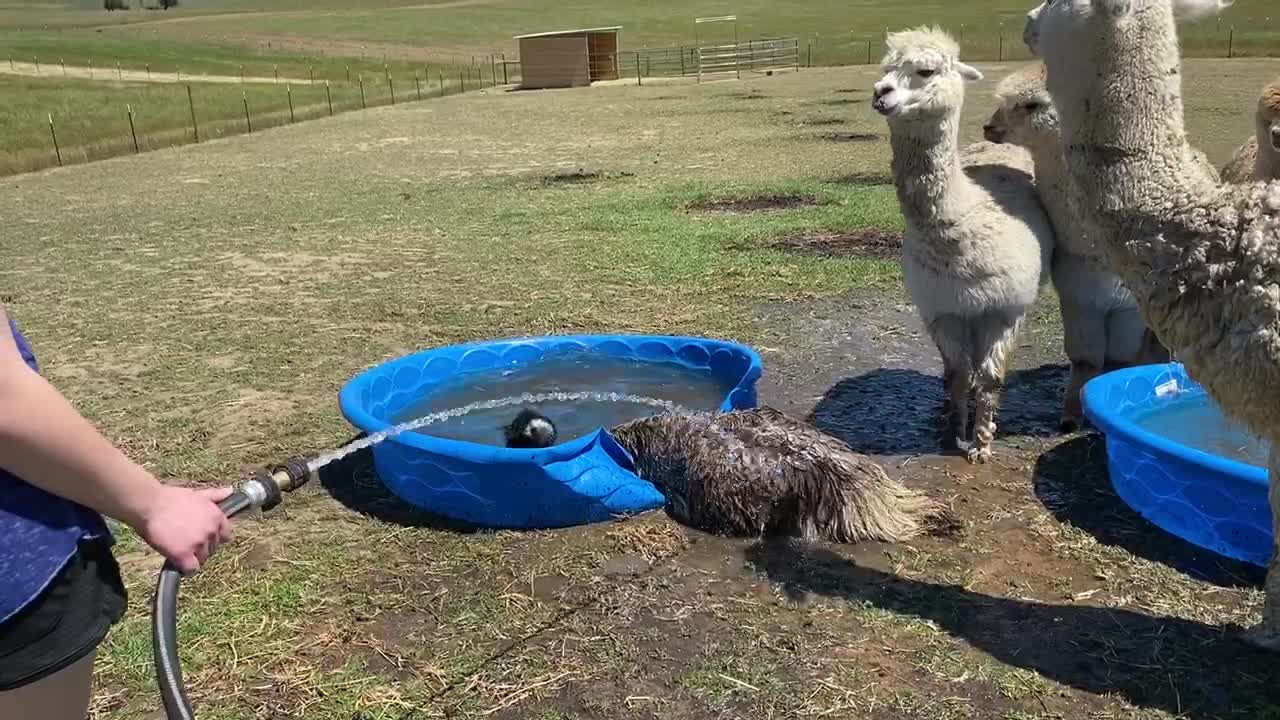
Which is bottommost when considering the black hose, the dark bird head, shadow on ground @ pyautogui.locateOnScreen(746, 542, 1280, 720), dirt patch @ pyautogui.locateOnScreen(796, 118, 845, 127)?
shadow on ground @ pyautogui.locateOnScreen(746, 542, 1280, 720)

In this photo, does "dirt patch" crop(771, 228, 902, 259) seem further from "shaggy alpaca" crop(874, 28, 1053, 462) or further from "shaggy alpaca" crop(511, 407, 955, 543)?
"shaggy alpaca" crop(511, 407, 955, 543)

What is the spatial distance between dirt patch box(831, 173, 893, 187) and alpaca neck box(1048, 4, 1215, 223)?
8971 millimetres

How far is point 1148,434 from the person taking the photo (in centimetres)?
369

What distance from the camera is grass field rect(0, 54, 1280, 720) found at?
3062 millimetres

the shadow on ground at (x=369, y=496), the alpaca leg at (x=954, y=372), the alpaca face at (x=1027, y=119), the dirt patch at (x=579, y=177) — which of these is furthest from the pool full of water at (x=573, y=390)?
the dirt patch at (x=579, y=177)

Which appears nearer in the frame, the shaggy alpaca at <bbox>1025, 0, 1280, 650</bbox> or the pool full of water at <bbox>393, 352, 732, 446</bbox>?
the shaggy alpaca at <bbox>1025, 0, 1280, 650</bbox>

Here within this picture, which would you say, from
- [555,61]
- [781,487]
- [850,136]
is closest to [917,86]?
[781,487]

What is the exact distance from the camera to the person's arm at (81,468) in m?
1.40

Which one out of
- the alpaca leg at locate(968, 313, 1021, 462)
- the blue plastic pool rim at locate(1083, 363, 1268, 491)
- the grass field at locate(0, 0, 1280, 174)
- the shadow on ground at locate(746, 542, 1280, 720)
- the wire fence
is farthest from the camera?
the grass field at locate(0, 0, 1280, 174)

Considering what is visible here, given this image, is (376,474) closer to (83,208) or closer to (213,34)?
(83,208)

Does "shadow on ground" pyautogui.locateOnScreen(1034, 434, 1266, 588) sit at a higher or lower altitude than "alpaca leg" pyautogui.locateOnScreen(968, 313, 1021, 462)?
lower

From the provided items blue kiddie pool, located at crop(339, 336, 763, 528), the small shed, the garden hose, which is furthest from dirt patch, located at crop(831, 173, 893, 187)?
the small shed

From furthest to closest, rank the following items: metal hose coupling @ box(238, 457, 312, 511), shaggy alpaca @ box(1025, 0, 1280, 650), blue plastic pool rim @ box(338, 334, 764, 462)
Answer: blue plastic pool rim @ box(338, 334, 764, 462) → shaggy alpaca @ box(1025, 0, 1280, 650) → metal hose coupling @ box(238, 457, 312, 511)

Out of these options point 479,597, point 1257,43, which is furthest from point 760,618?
point 1257,43
